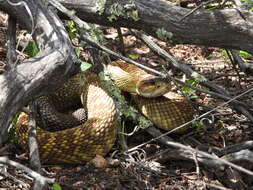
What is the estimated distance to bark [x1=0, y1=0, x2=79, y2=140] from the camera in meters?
2.77

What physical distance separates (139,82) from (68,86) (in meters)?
1.02

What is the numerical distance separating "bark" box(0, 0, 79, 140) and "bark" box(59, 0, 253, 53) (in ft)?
2.73

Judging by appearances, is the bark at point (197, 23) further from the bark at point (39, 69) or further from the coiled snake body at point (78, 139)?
the coiled snake body at point (78, 139)

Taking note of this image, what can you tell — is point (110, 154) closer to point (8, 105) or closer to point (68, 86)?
point (68, 86)

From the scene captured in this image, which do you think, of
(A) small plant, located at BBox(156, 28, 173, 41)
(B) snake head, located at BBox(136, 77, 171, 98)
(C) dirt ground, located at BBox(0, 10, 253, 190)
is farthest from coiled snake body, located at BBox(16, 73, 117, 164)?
(A) small plant, located at BBox(156, 28, 173, 41)

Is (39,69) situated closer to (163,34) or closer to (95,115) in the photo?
(163,34)

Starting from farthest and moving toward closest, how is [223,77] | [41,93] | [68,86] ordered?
[223,77] → [68,86] → [41,93]

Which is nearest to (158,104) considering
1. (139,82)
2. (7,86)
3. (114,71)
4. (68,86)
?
(139,82)

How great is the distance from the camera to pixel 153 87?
16.1ft

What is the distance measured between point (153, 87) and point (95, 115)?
84cm

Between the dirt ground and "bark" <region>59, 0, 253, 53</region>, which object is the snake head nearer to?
the dirt ground

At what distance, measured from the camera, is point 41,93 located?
3086 millimetres

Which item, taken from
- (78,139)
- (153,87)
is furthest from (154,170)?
(153,87)

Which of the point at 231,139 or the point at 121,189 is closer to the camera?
the point at 121,189
